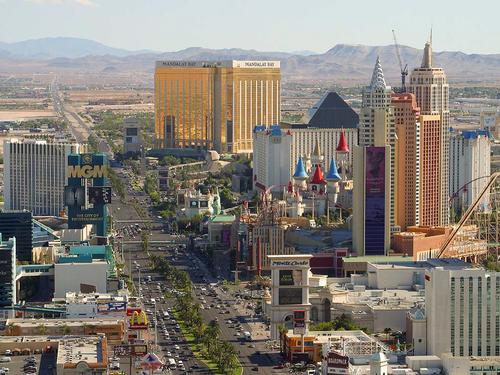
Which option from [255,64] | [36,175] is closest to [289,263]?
[36,175]

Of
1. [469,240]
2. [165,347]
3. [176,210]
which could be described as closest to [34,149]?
[176,210]

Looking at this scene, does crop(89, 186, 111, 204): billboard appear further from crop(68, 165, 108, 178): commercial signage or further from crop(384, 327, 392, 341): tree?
crop(384, 327, 392, 341): tree

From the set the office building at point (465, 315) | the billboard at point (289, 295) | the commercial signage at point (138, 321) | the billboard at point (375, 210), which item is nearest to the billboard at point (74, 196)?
the billboard at point (375, 210)

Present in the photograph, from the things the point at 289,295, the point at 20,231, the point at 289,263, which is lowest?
the point at 289,295

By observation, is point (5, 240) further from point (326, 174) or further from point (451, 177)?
point (451, 177)

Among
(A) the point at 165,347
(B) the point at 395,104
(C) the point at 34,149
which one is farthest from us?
(C) the point at 34,149

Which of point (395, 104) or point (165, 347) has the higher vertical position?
point (395, 104)

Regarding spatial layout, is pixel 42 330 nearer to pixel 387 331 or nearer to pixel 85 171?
pixel 387 331

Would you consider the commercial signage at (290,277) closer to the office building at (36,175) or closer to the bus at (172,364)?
the bus at (172,364)
